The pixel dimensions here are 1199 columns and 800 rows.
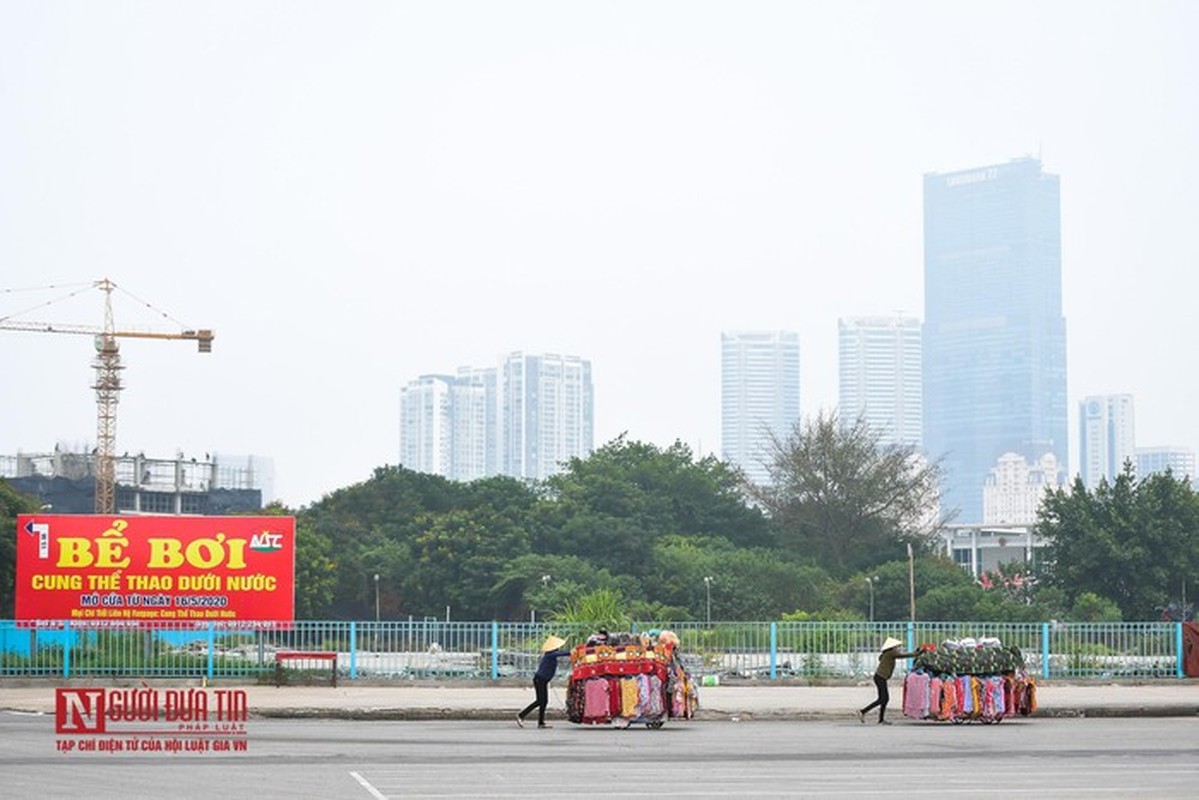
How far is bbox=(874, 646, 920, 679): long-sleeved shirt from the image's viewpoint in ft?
94.3

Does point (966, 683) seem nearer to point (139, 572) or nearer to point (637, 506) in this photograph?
point (139, 572)

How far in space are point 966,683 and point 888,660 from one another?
1.23 metres

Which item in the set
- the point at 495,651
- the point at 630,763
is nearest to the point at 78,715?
the point at 630,763

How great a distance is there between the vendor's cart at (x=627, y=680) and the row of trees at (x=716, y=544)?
144 feet

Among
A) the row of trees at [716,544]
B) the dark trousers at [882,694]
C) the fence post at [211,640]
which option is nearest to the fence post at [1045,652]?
the dark trousers at [882,694]

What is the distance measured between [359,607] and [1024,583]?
3369 cm

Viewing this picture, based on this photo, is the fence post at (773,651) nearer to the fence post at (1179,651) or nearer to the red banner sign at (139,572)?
the fence post at (1179,651)

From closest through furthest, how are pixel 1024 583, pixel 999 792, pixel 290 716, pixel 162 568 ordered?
pixel 999 792, pixel 290 716, pixel 162 568, pixel 1024 583

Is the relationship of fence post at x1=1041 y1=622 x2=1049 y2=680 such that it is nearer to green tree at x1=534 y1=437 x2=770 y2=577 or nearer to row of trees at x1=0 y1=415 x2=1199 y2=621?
row of trees at x1=0 y1=415 x2=1199 y2=621

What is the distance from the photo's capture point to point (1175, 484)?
84500 millimetres

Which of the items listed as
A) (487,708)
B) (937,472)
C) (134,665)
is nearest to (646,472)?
(937,472)

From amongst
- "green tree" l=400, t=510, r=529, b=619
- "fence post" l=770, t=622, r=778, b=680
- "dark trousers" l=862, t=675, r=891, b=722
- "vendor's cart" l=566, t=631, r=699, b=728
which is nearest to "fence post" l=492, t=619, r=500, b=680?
"fence post" l=770, t=622, r=778, b=680

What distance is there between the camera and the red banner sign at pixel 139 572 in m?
39.5

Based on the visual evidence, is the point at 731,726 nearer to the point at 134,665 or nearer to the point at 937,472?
the point at 134,665
